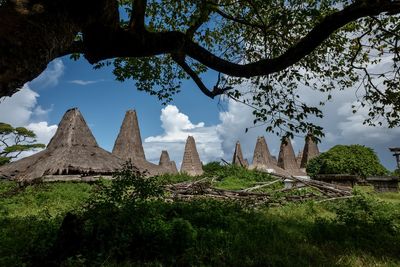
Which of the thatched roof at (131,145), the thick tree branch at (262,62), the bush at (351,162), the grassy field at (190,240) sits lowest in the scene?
the grassy field at (190,240)

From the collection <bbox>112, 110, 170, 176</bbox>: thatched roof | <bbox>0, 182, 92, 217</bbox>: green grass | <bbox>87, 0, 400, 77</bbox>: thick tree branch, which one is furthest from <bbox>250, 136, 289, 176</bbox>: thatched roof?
<bbox>87, 0, 400, 77</bbox>: thick tree branch

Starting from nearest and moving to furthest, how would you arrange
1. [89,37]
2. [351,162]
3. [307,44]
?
[89,37], [307,44], [351,162]

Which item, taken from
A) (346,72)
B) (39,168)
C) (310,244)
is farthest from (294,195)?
→ (39,168)

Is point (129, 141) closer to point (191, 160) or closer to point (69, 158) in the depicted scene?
point (191, 160)

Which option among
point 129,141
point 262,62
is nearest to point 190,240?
point 262,62

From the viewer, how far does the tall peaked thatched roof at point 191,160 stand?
32.2m

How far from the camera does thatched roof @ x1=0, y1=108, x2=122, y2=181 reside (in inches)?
752

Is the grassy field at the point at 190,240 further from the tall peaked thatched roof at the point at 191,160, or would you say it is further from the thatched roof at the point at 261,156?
the thatched roof at the point at 261,156

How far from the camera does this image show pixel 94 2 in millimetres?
4191

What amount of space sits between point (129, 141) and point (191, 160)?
7.39 m

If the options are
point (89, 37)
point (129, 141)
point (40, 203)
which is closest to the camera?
point (89, 37)

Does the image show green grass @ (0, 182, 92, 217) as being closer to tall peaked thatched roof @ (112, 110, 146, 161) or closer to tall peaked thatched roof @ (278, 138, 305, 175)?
tall peaked thatched roof @ (112, 110, 146, 161)

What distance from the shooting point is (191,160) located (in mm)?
32594

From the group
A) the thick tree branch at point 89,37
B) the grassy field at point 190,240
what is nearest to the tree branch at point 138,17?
the thick tree branch at point 89,37
